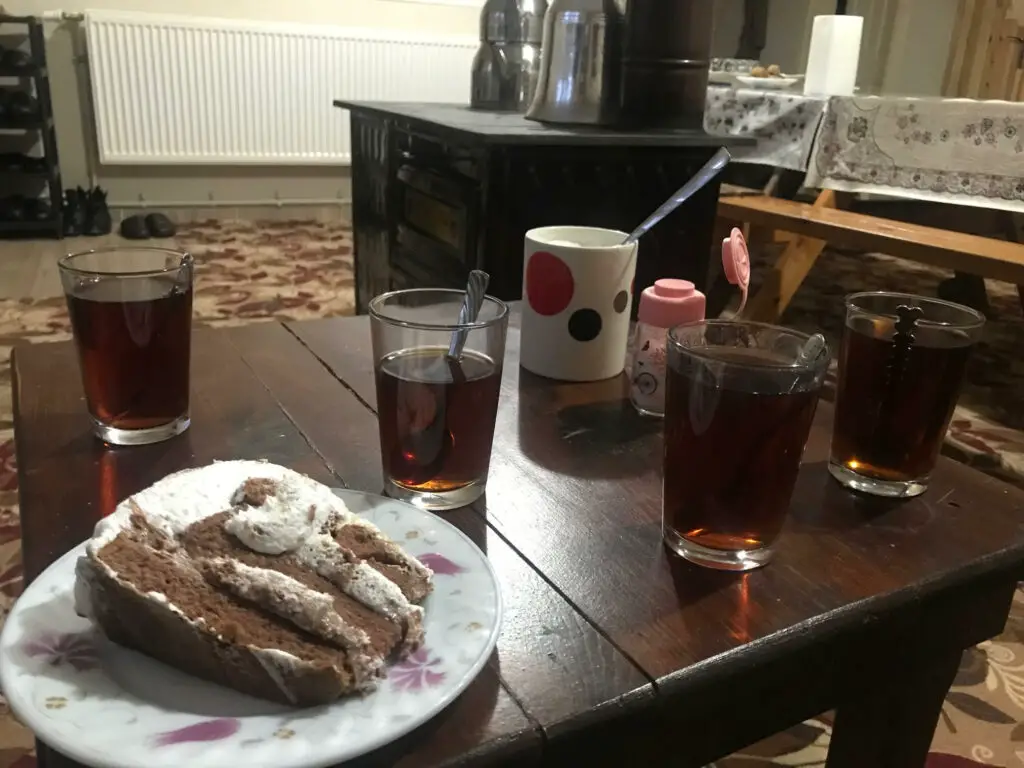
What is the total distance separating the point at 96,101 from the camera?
10.7 feet

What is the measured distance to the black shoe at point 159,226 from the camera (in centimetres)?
334

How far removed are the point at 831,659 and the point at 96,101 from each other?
3.50m

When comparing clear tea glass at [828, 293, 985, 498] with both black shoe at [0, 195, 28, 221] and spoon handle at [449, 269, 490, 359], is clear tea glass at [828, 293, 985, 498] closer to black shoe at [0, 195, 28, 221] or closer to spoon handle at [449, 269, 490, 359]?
spoon handle at [449, 269, 490, 359]

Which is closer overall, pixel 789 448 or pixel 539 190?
pixel 789 448

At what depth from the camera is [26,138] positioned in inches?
127

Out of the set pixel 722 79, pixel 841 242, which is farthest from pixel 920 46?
pixel 841 242

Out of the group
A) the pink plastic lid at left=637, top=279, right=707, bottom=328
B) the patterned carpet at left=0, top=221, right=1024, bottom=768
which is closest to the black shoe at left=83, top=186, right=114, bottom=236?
the patterned carpet at left=0, top=221, right=1024, bottom=768

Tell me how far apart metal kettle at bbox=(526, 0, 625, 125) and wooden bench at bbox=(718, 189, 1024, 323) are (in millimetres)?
857

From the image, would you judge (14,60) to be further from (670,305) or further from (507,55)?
(670,305)

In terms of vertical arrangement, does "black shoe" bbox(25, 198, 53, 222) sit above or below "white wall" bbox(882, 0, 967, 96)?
below

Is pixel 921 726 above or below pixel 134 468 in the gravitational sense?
below

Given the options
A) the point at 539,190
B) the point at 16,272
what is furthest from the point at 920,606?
the point at 16,272

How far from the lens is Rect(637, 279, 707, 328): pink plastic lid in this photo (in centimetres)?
72

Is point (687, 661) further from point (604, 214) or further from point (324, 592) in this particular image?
point (604, 214)
